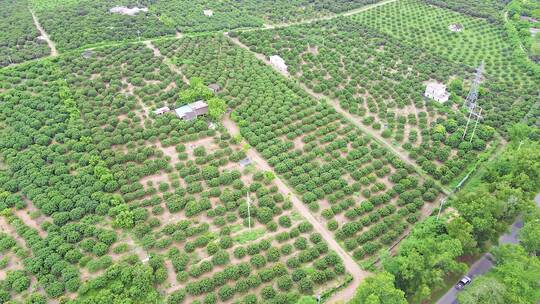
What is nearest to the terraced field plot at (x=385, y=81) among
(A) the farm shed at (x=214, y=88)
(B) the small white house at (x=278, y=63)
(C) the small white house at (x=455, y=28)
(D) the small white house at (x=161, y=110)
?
(B) the small white house at (x=278, y=63)

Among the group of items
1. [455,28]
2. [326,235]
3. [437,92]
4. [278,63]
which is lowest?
[455,28]

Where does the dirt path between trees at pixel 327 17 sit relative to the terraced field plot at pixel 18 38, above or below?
below

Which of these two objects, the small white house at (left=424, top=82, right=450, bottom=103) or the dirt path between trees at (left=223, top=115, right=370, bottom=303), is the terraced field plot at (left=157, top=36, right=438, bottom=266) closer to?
the dirt path between trees at (left=223, top=115, right=370, bottom=303)

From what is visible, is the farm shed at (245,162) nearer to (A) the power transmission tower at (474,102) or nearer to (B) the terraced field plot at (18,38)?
(A) the power transmission tower at (474,102)

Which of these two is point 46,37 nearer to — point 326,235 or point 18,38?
point 18,38

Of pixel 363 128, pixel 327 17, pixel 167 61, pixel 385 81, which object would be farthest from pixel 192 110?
pixel 327 17
